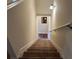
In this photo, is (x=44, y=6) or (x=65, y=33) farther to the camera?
(x=44, y=6)

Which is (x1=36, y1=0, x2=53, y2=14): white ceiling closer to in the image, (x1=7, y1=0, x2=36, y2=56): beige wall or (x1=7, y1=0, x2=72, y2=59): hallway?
(x1=7, y1=0, x2=72, y2=59): hallway

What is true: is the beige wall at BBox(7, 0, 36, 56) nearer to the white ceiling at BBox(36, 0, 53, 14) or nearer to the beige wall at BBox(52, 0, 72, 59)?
the beige wall at BBox(52, 0, 72, 59)

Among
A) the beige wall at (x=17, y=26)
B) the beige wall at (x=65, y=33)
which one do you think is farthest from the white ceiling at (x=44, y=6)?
the beige wall at (x=65, y=33)

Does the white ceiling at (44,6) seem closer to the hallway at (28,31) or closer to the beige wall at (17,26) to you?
the hallway at (28,31)

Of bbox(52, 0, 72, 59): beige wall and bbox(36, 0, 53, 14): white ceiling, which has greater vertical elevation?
bbox(36, 0, 53, 14): white ceiling

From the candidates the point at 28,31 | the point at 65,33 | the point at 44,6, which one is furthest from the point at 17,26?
the point at 44,6

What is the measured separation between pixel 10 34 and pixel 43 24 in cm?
1155

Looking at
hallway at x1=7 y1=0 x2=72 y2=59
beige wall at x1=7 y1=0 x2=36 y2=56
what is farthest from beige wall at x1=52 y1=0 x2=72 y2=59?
beige wall at x1=7 y1=0 x2=36 y2=56

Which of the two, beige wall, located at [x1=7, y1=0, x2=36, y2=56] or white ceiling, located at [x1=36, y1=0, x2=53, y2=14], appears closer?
beige wall, located at [x1=7, y1=0, x2=36, y2=56]

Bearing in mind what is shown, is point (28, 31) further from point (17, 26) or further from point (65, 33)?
point (65, 33)

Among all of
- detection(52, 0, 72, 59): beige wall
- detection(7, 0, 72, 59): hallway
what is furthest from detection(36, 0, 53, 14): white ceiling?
detection(52, 0, 72, 59): beige wall
